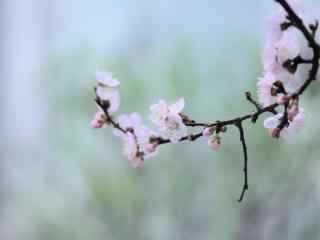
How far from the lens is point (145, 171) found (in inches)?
47.1

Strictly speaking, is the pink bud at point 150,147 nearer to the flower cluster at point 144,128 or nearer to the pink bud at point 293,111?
the flower cluster at point 144,128

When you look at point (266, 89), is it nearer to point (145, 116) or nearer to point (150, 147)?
point (150, 147)

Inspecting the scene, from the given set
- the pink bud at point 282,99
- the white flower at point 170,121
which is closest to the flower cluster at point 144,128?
the white flower at point 170,121

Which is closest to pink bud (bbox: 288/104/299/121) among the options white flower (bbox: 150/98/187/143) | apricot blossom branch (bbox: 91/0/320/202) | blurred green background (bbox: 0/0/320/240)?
apricot blossom branch (bbox: 91/0/320/202)

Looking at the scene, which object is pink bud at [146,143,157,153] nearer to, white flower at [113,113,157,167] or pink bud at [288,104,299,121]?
white flower at [113,113,157,167]

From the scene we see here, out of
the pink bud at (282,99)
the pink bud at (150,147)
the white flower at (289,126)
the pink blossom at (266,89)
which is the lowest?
the pink bud at (282,99)

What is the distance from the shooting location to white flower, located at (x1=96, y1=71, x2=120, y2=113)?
0.43 m

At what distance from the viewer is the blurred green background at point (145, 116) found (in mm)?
1134

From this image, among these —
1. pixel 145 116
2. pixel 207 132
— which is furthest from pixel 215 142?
pixel 145 116

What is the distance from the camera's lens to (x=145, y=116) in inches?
47.4

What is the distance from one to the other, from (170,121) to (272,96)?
0.09m

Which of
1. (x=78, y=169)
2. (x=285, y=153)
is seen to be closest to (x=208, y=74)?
(x=285, y=153)

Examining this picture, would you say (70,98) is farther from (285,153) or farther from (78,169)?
(285,153)

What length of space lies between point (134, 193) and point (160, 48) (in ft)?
1.14
